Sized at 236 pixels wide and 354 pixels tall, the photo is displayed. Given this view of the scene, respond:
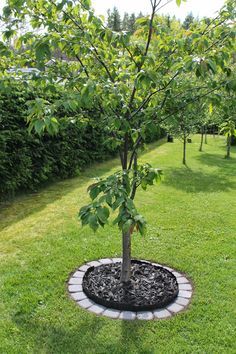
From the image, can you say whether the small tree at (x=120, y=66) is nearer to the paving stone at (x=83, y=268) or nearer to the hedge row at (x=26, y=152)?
the paving stone at (x=83, y=268)

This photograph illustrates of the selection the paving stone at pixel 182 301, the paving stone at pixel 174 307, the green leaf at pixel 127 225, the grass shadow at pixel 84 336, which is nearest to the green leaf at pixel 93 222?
the green leaf at pixel 127 225

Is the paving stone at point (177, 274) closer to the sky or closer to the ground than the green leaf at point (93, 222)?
closer to the ground

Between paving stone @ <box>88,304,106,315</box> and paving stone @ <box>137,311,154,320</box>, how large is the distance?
0.32 metres

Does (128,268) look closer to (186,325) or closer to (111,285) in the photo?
(111,285)

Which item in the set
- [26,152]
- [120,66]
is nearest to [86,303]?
[120,66]

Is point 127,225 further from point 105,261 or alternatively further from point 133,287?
point 105,261

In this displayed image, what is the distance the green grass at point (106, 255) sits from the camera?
2729 mm

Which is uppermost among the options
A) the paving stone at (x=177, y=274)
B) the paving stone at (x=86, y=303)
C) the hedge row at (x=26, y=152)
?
the hedge row at (x=26, y=152)

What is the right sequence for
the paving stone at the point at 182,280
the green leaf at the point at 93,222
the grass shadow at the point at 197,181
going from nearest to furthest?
1. the green leaf at the point at 93,222
2. the paving stone at the point at 182,280
3. the grass shadow at the point at 197,181

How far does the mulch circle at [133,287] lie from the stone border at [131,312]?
0.13 feet

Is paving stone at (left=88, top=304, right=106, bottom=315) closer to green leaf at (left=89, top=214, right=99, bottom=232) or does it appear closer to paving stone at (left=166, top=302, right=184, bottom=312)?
paving stone at (left=166, top=302, right=184, bottom=312)

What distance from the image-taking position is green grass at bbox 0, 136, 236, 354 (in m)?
2.73

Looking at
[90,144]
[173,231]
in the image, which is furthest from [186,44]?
[90,144]

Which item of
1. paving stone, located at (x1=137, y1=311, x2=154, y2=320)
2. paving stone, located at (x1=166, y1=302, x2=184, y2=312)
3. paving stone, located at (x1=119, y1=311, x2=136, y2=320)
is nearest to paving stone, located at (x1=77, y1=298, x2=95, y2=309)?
paving stone, located at (x1=119, y1=311, x2=136, y2=320)
